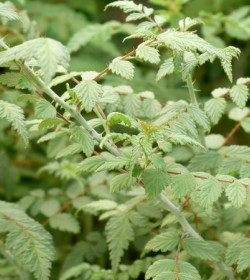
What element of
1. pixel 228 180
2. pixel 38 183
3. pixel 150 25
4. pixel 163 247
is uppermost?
pixel 150 25

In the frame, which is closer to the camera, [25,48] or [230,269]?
[25,48]

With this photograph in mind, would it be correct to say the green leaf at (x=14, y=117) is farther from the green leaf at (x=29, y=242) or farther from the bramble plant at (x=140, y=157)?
the green leaf at (x=29, y=242)

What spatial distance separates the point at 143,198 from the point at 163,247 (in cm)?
27

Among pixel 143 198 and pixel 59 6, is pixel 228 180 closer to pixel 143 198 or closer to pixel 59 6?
pixel 143 198

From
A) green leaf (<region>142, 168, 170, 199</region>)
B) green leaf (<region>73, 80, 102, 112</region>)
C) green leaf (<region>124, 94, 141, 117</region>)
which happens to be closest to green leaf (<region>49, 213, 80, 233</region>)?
green leaf (<region>124, 94, 141, 117</region>)

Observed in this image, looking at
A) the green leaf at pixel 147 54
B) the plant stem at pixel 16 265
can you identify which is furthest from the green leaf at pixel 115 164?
the plant stem at pixel 16 265

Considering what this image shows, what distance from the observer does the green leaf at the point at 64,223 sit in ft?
5.94

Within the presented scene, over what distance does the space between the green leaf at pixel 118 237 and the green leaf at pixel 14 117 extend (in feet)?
1.43

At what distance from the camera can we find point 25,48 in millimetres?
1038

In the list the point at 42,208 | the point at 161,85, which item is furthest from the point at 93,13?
the point at 42,208

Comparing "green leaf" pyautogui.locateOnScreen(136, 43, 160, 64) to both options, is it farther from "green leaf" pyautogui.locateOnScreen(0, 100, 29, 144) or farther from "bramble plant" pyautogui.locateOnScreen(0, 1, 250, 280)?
"green leaf" pyautogui.locateOnScreen(0, 100, 29, 144)

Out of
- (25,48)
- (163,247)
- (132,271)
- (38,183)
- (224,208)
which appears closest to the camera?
(25,48)

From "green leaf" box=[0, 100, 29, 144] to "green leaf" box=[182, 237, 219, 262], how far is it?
0.48 meters

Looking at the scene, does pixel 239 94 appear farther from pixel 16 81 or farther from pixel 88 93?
pixel 16 81
